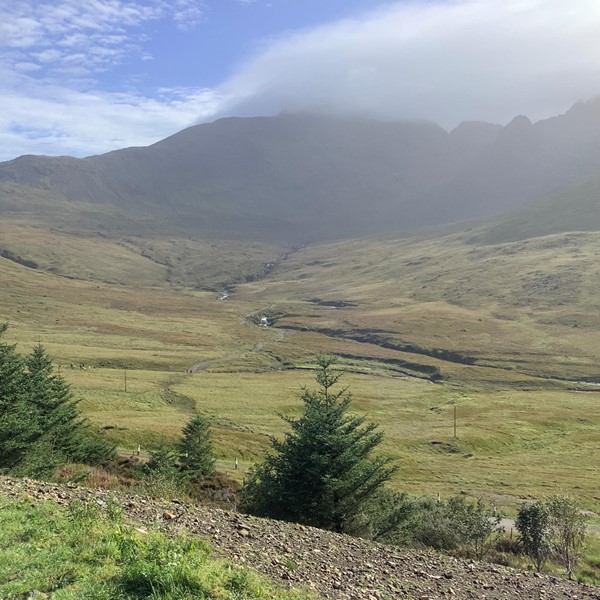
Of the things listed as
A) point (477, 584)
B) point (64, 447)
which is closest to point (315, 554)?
point (477, 584)

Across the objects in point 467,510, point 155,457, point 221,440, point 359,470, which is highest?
point 359,470

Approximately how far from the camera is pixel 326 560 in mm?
13570

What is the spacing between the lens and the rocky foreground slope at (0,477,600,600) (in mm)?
12156

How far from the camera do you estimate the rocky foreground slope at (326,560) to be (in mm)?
12156

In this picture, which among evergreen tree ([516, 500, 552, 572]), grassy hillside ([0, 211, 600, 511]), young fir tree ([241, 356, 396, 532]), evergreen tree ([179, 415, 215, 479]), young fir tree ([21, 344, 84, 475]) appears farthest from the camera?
grassy hillside ([0, 211, 600, 511])

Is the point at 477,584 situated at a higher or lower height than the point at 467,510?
higher

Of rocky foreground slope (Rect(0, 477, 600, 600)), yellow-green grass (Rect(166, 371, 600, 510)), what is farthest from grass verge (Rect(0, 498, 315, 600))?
yellow-green grass (Rect(166, 371, 600, 510))

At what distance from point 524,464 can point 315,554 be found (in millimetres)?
66516

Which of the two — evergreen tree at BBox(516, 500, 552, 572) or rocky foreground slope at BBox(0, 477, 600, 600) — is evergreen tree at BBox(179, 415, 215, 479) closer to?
rocky foreground slope at BBox(0, 477, 600, 600)

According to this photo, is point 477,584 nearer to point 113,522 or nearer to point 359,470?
point 359,470

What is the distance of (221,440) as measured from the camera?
63.6 metres

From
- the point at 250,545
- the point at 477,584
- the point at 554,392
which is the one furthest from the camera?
the point at 554,392

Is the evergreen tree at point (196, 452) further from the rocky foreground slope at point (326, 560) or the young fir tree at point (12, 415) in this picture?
the rocky foreground slope at point (326, 560)

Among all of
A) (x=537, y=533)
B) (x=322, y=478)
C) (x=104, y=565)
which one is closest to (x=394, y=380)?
(x=537, y=533)
